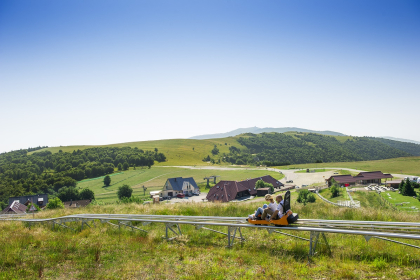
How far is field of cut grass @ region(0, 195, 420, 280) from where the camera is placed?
5.85m

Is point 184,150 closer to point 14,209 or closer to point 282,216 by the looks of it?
point 14,209

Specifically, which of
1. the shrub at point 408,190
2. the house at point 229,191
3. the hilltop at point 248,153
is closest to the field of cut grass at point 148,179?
the house at point 229,191

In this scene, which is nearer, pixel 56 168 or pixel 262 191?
pixel 262 191

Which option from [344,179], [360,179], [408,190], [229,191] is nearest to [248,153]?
[344,179]

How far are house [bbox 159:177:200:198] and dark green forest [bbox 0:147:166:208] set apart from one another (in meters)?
44.1

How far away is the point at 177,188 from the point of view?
6944 cm

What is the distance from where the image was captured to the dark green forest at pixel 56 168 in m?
94.0

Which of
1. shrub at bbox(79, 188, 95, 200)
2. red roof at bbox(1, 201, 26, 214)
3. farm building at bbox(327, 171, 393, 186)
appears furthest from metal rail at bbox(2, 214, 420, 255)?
shrub at bbox(79, 188, 95, 200)

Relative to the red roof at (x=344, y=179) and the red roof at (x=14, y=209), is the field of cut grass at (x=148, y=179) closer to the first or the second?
the red roof at (x=344, y=179)

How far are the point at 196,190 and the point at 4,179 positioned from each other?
89.8 meters

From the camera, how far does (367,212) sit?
1123 cm

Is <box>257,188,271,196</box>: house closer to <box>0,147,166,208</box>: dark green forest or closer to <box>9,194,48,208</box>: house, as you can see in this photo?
<box>9,194,48,208</box>: house

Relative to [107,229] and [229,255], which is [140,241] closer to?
[107,229]

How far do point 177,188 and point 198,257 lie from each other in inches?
2502
